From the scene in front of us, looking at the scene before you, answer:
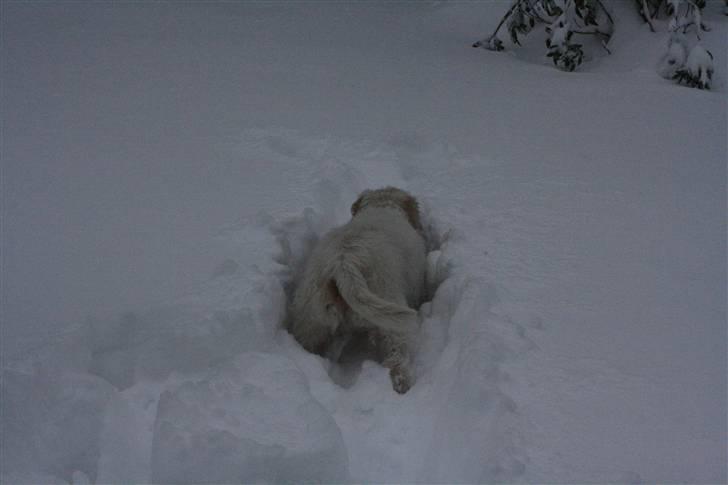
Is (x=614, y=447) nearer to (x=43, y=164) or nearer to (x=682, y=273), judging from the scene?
(x=682, y=273)

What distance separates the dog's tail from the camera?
9.66ft

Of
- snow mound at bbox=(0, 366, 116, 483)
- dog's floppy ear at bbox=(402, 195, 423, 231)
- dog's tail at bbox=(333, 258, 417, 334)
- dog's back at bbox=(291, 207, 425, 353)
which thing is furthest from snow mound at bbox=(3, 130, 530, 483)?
dog's floppy ear at bbox=(402, 195, 423, 231)

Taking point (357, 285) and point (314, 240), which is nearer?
point (357, 285)

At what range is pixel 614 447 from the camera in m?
2.21

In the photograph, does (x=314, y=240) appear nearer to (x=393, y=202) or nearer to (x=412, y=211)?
(x=393, y=202)

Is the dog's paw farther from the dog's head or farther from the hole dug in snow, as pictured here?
the dog's head

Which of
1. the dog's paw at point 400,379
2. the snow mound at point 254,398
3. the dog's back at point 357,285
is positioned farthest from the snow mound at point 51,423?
the dog's paw at point 400,379

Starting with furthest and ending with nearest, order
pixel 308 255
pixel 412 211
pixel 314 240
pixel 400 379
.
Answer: pixel 412 211, pixel 314 240, pixel 308 255, pixel 400 379

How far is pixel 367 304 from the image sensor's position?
9.75 feet

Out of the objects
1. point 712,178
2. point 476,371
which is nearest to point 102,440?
point 476,371

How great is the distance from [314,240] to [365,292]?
3.25 ft

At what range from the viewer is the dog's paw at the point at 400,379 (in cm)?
292

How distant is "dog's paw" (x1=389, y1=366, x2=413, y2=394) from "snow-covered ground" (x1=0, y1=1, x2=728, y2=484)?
6 cm

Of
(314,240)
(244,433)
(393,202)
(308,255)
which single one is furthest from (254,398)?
(393,202)
